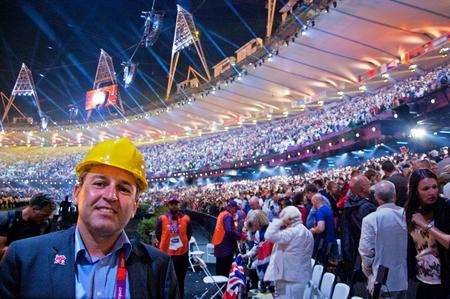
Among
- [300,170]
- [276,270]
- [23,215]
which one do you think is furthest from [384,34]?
[23,215]

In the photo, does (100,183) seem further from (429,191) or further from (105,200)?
(429,191)

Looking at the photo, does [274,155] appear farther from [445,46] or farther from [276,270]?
[276,270]

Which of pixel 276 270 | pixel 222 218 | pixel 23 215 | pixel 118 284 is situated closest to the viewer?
pixel 118 284

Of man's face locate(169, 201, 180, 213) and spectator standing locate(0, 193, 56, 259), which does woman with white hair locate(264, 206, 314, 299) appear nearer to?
spectator standing locate(0, 193, 56, 259)

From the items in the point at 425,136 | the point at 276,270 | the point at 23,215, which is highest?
the point at 425,136

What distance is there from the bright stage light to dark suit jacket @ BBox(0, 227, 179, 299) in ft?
55.6

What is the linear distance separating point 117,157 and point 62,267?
469mm

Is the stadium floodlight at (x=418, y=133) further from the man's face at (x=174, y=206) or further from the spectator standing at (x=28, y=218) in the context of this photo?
the spectator standing at (x=28, y=218)

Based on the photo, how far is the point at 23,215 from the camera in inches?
191

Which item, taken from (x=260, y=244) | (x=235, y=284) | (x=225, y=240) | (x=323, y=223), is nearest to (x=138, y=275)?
(x=235, y=284)

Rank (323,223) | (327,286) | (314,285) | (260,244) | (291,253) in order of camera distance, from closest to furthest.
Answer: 1. (327,286)
2. (291,253)
3. (314,285)
4. (323,223)
5. (260,244)

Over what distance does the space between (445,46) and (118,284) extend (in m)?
23.8

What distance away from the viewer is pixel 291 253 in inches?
223

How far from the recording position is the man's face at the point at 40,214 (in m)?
4.83
